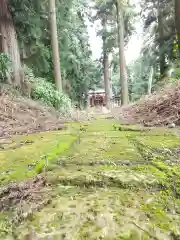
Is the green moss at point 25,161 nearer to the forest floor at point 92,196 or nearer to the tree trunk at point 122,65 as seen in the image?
the forest floor at point 92,196

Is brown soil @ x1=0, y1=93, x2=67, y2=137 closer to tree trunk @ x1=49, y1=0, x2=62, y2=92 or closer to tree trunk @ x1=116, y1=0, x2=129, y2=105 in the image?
tree trunk @ x1=49, y1=0, x2=62, y2=92

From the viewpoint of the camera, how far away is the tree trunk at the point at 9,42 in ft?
22.4

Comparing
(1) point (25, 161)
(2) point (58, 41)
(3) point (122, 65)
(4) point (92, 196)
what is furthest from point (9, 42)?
(3) point (122, 65)

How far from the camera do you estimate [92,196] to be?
0.97 meters

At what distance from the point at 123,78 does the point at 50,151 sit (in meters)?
13.5

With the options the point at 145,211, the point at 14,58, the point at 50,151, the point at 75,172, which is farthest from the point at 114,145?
the point at 14,58

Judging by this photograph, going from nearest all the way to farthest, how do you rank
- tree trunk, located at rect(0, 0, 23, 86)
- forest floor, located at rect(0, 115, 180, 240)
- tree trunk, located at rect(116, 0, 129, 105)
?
forest floor, located at rect(0, 115, 180, 240), tree trunk, located at rect(0, 0, 23, 86), tree trunk, located at rect(116, 0, 129, 105)

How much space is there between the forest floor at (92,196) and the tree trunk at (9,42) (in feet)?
18.5

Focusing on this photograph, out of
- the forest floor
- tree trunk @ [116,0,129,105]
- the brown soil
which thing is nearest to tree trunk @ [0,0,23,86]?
the brown soil

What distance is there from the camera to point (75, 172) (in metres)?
1.25

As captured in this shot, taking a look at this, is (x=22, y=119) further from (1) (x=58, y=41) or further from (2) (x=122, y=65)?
(2) (x=122, y=65)

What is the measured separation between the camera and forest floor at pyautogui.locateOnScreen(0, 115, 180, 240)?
0.75m

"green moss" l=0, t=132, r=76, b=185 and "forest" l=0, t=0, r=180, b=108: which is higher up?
"forest" l=0, t=0, r=180, b=108

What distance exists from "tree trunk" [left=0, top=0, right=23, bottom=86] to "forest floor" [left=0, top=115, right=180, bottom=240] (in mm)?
5635
